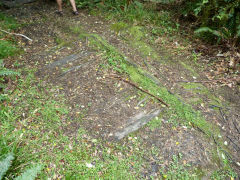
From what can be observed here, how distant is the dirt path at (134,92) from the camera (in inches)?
106

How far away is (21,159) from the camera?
229 cm

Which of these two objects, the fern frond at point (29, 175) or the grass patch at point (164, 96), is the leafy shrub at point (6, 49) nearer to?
the grass patch at point (164, 96)

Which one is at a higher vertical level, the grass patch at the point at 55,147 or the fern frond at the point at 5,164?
the fern frond at the point at 5,164

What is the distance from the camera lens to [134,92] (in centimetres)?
332

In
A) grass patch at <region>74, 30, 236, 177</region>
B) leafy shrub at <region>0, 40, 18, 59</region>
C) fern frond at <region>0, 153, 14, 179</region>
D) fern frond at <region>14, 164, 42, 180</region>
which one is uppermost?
leafy shrub at <region>0, 40, 18, 59</region>

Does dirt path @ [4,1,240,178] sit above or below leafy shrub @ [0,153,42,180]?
below

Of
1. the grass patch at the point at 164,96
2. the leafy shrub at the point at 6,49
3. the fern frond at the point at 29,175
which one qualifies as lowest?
the grass patch at the point at 164,96

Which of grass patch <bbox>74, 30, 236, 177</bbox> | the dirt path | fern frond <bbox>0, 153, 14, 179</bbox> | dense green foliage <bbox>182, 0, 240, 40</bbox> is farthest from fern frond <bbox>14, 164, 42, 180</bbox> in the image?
dense green foliage <bbox>182, 0, 240, 40</bbox>

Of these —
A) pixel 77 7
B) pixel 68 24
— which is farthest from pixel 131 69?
pixel 77 7

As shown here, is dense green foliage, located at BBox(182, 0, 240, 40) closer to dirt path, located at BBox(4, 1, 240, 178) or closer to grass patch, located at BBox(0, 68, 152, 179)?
dirt path, located at BBox(4, 1, 240, 178)

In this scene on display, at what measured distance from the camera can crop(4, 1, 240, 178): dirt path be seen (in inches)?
106

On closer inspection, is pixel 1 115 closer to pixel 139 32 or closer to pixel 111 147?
pixel 111 147

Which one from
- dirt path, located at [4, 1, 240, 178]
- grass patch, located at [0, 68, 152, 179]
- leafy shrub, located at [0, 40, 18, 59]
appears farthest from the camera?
leafy shrub, located at [0, 40, 18, 59]

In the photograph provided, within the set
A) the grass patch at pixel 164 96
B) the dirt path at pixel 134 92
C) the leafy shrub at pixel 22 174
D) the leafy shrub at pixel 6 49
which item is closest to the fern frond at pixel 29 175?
the leafy shrub at pixel 22 174
